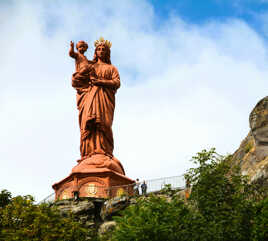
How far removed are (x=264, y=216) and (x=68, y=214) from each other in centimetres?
773

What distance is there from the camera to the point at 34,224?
17422mm

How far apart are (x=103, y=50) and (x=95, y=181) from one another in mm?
7259

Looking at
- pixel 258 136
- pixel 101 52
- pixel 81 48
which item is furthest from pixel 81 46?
pixel 258 136

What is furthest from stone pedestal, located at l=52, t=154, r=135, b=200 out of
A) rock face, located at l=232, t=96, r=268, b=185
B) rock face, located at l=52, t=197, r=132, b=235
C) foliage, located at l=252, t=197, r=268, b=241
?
foliage, located at l=252, t=197, r=268, b=241

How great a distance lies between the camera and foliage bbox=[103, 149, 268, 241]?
14.1m

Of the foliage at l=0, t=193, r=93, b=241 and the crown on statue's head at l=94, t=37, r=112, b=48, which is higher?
the crown on statue's head at l=94, t=37, r=112, b=48

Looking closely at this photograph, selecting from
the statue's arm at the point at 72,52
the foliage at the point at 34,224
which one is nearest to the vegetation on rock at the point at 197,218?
the foliage at the point at 34,224

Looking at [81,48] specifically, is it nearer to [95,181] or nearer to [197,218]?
[95,181]

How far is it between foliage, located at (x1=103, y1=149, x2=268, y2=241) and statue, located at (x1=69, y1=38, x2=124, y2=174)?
25.2 feet

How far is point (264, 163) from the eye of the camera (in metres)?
17.8

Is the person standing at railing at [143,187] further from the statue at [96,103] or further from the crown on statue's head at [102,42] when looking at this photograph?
the crown on statue's head at [102,42]

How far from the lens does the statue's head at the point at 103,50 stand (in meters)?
26.2

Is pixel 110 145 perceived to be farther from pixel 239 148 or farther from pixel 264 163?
pixel 264 163

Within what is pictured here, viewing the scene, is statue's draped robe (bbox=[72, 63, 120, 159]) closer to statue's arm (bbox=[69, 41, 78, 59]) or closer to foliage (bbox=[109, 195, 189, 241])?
statue's arm (bbox=[69, 41, 78, 59])
